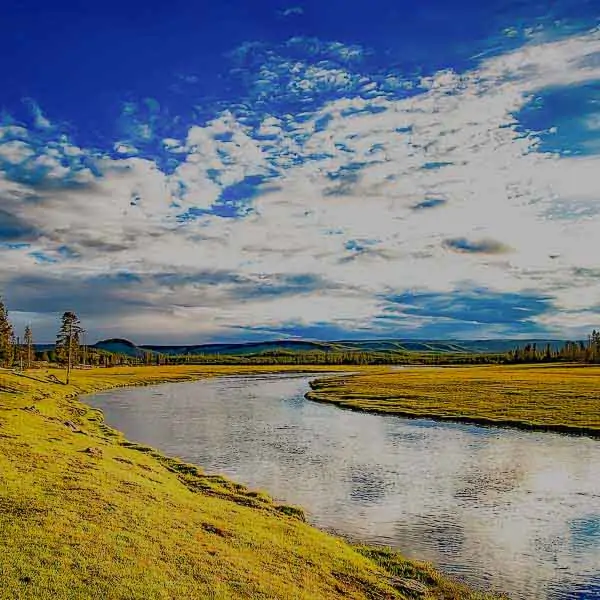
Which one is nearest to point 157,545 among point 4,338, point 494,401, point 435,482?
point 435,482

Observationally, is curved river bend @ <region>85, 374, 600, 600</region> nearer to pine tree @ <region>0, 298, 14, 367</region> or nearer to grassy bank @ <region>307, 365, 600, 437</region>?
grassy bank @ <region>307, 365, 600, 437</region>

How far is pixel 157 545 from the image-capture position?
17.7 m

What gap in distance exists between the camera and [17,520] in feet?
58.0

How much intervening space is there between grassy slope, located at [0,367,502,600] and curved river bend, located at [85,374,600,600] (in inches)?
107

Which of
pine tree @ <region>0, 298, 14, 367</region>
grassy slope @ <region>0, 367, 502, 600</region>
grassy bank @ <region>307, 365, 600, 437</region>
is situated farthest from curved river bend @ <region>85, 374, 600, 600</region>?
pine tree @ <region>0, 298, 14, 367</region>

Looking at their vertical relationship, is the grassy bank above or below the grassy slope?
below

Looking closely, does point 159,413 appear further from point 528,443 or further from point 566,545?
point 566,545

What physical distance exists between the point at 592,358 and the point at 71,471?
641 ft

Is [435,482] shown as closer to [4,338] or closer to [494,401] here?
[494,401]

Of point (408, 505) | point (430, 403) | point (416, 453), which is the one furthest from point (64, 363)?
point (408, 505)

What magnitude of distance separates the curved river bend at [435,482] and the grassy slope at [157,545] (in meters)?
2.71

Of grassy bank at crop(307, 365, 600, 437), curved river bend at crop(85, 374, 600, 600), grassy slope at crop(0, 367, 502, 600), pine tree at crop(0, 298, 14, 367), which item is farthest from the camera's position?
pine tree at crop(0, 298, 14, 367)

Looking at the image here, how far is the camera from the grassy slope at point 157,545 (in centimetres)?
1472

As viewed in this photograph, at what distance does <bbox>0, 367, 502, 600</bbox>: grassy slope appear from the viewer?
1472cm
